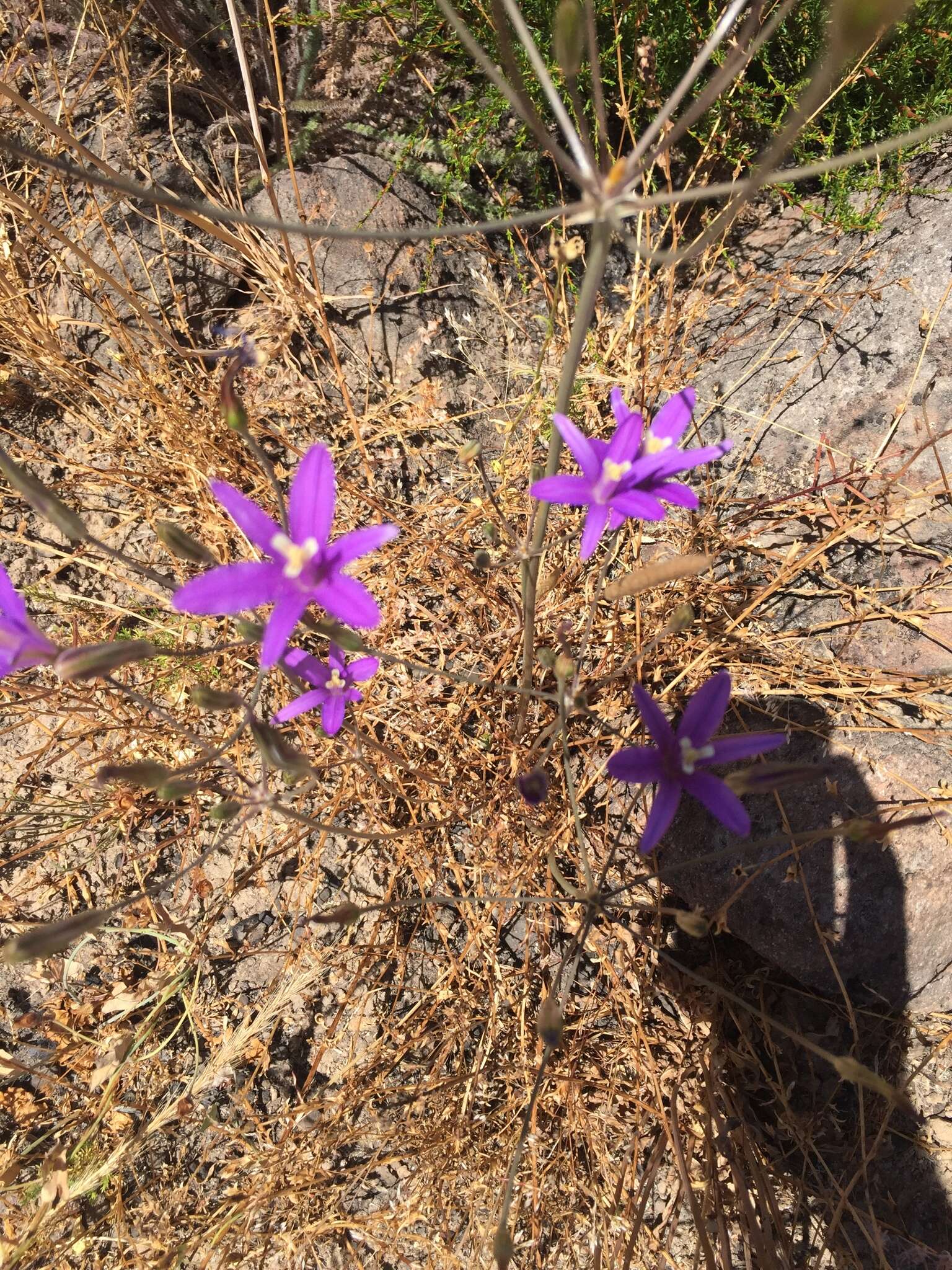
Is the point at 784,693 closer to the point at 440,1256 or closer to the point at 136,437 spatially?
the point at 440,1256

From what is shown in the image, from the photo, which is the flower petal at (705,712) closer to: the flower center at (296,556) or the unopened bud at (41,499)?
the flower center at (296,556)

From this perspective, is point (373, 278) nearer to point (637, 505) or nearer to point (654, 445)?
point (654, 445)

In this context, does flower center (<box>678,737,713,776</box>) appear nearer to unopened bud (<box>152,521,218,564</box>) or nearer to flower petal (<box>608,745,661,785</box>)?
flower petal (<box>608,745,661,785</box>)

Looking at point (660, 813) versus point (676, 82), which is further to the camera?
point (676, 82)

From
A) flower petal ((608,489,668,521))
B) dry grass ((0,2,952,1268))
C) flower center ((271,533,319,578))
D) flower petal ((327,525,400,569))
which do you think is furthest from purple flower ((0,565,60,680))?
flower petal ((608,489,668,521))

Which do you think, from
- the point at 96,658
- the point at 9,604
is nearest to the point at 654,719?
the point at 96,658

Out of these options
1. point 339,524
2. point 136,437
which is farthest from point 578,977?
point 136,437
